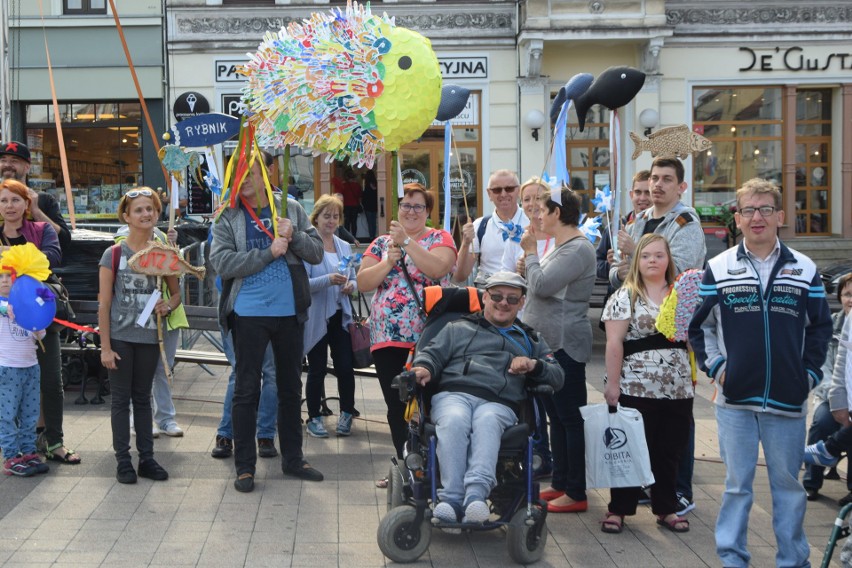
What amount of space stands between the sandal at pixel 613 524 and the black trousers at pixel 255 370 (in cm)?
203

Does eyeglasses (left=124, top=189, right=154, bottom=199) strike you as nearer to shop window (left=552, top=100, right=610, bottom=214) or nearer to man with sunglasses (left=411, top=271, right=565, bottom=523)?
man with sunglasses (left=411, top=271, right=565, bottom=523)

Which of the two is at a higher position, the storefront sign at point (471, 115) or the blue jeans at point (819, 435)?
the storefront sign at point (471, 115)

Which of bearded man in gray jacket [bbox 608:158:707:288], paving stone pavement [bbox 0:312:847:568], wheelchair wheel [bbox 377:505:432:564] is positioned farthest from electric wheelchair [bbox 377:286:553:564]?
bearded man in gray jacket [bbox 608:158:707:288]

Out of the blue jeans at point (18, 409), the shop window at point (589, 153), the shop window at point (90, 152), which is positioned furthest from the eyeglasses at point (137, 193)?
the shop window at point (589, 153)

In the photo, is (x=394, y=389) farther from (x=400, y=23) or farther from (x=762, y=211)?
(x=400, y=23)

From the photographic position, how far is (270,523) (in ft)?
18.3

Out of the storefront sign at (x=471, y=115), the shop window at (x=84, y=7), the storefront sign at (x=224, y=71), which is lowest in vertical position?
the storefront sign at (x=471, y=115)

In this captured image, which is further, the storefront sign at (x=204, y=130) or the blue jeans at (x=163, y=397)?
the blue jeans at (x=163, y=397)

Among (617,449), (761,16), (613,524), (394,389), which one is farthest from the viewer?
(761,16)

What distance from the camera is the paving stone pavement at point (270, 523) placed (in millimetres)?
5070

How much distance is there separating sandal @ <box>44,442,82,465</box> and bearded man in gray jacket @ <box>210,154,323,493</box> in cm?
122

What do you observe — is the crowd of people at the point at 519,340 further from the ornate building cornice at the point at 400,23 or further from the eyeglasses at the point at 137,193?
the ornate building cornice at the point at 400,23

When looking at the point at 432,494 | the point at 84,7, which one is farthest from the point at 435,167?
the point at 432,494

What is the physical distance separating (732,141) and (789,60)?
1.88m
